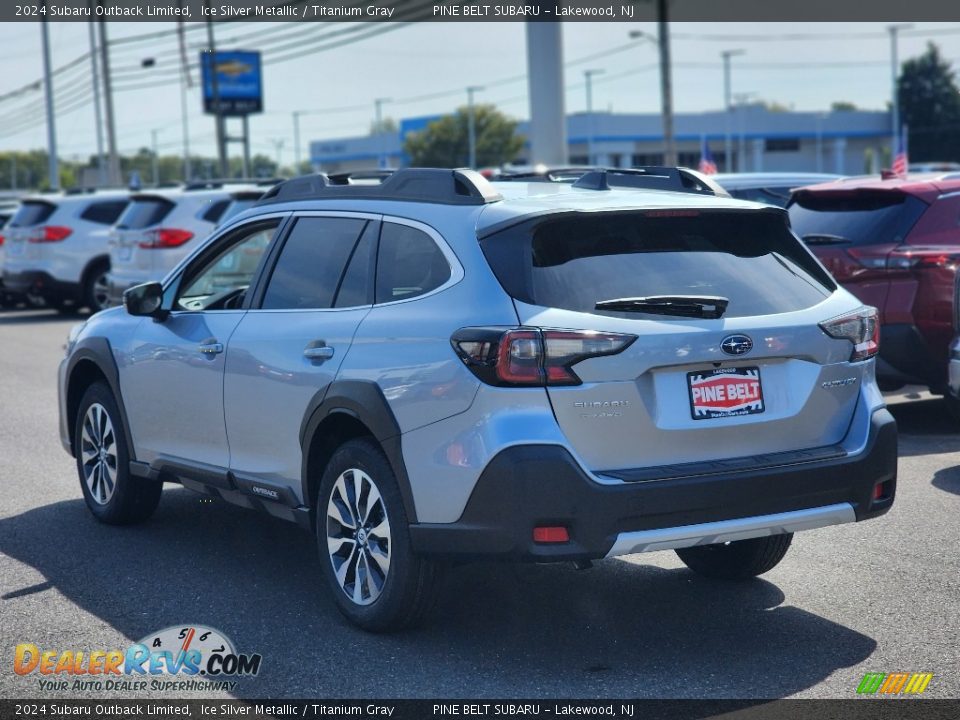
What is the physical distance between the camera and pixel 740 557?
6.07 meters

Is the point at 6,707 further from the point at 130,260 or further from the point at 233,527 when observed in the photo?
the point at 130,260

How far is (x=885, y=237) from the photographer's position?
32.0 ft

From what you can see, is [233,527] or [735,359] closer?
[735,359]

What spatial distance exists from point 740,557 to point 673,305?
5.14 feet

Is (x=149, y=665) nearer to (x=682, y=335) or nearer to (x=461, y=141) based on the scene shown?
(x=682, y=335)

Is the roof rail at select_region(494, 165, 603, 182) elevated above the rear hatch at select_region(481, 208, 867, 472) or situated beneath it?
elevated above

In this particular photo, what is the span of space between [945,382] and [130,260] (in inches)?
530

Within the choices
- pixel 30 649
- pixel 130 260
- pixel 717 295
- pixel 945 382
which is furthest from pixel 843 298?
pixel 130 260

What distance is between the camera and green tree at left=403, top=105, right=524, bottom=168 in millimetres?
95875

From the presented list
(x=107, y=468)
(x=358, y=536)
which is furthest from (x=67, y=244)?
(x=358, y=536)

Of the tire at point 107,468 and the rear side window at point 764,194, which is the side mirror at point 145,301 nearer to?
the tire at point 107,468

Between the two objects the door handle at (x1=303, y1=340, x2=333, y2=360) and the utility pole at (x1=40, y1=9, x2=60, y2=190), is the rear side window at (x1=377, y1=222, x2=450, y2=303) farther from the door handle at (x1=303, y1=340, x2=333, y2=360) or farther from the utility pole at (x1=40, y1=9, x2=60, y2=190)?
the utility pole at (x1=40, y1=9, x2=60, y2=190)

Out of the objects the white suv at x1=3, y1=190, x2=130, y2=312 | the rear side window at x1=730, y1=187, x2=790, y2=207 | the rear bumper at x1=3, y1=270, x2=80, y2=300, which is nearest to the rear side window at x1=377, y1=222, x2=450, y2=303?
the rear side window at x1=730, y1=187, x2=790, y2=207

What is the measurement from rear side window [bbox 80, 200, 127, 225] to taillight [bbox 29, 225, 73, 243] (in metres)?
0.36
